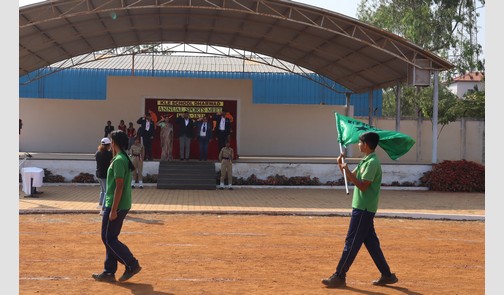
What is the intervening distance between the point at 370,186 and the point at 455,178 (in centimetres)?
1543

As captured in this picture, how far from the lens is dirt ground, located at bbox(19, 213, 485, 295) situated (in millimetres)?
7953

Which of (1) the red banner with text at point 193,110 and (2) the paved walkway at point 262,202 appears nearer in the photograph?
(2) the paved walkway at point 262,202

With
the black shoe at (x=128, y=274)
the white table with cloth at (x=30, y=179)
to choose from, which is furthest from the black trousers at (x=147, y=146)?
the black shoe at (x=128, y=274)

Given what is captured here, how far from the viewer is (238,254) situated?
33.2 feet

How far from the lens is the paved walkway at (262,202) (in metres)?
15.5

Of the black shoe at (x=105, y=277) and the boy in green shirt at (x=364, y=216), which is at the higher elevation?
the boy in green shirt at (x=364, y=216)

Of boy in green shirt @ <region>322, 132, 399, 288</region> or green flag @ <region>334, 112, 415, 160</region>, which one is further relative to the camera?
green flag @ <region>334, 112, 415, 160</region>

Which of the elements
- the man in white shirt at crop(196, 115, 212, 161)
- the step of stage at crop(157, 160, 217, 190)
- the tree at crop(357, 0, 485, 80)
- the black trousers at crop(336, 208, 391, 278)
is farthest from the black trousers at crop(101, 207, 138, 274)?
the tree at crop(357, 0, 485, 80)

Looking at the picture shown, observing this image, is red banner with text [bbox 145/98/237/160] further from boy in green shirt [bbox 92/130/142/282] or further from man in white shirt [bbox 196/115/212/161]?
boy in green shirt [bbox 92/130/142/282]

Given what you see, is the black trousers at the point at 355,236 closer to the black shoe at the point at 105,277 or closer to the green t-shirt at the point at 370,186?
the green t-shirt at the point at 370,186

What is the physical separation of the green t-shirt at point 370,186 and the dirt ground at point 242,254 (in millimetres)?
1069

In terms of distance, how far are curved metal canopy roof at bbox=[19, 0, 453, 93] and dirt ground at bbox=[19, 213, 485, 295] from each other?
28.6 ft

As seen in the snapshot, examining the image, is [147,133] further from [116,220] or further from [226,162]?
[116,220]

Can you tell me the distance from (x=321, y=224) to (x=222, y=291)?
6.72 metres
